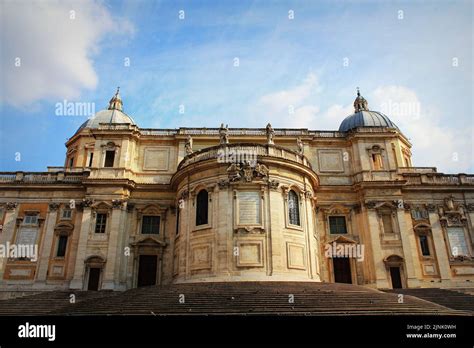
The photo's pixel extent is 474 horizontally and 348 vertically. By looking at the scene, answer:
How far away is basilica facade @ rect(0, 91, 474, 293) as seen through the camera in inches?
909

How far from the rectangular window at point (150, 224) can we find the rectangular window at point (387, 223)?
17408mm

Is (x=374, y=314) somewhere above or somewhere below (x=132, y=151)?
below

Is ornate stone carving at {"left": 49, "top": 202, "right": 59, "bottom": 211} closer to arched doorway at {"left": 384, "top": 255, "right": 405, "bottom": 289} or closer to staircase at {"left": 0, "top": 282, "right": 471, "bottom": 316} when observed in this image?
staircase at {"left": 0, "top": 282, "right": 471, "bottom": 316}

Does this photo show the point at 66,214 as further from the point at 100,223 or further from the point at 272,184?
the point at 272,184

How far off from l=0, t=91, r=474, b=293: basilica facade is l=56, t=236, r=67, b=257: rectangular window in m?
0.08

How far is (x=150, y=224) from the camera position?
93.3 feet

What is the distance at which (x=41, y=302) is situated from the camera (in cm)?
2164

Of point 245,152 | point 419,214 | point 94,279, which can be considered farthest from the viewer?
point 419,214

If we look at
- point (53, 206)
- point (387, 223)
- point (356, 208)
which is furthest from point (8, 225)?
point (387, 223)

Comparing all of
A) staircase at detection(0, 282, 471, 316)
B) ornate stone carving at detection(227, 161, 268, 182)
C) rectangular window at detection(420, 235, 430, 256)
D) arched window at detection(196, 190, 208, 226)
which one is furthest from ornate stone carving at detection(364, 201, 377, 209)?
arched window at detection(196, 190, 208, 226)

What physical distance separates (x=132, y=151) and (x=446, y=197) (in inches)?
1013

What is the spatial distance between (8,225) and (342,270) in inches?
1011
